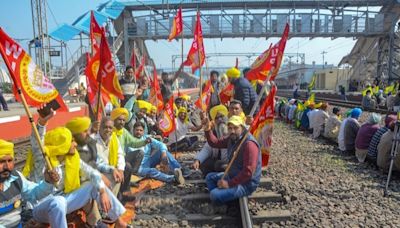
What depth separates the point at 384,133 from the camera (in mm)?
7789

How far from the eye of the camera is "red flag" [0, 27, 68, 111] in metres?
3.91

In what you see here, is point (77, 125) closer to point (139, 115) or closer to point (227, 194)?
point (227, 194)

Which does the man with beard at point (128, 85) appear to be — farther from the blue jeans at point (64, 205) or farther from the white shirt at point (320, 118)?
the white shirt at point (320, 118)

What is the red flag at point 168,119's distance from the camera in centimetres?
870

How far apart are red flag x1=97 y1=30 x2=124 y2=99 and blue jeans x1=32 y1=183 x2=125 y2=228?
2.11 m

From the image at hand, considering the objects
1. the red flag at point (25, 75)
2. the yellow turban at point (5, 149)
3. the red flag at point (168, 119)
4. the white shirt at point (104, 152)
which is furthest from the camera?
the red flag at point (168, 119)

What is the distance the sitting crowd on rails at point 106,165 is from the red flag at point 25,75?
1.16 ft

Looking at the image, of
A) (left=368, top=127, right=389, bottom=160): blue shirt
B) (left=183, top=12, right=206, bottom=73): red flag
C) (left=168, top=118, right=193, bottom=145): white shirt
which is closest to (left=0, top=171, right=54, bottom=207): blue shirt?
(left=168, top=118, right=193, bottom=145): white shirt

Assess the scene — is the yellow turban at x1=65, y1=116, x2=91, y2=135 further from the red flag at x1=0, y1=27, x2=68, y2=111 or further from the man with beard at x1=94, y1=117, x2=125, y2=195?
the man with beard at x1=94, y1=117, x2=125, y2=195

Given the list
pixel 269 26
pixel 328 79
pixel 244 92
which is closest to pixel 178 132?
pixel 244 92

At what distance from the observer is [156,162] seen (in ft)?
22.7

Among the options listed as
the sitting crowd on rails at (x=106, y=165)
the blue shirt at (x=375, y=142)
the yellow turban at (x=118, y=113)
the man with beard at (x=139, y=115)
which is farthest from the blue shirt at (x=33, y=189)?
the blue shirt at (x=375, y=142)

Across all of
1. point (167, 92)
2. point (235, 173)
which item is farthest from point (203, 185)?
point (167, 92)

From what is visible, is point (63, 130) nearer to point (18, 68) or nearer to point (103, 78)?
point (18, 68)
